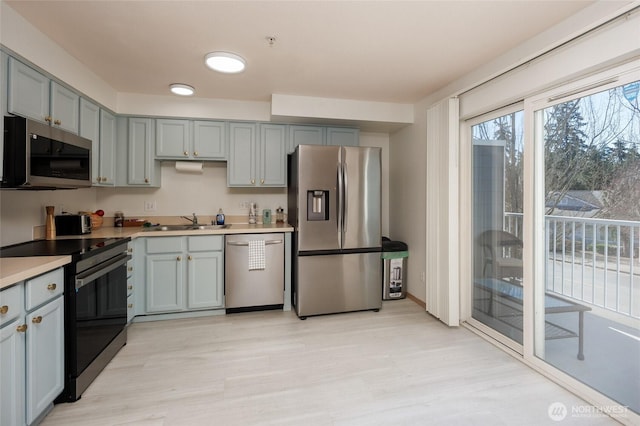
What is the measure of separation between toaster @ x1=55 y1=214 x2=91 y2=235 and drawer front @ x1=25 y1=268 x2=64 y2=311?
1153mm

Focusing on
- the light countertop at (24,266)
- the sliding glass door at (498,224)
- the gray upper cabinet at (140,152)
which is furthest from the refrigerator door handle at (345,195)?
the light countertop at (24,266)

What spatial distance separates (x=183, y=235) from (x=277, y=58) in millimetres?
1923

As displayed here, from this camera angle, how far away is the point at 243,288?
3.20m

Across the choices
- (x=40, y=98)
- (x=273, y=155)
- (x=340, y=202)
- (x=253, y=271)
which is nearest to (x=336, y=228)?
(x=340, y=202)

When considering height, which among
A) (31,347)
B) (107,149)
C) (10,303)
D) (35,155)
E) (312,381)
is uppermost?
(107,149)

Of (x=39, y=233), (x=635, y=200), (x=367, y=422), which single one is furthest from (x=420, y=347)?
(x=39, y=233)

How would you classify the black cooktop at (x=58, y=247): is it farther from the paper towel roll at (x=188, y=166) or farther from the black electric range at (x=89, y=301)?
the paper towel roll at (x=188, y=166)

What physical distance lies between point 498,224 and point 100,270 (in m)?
3.21

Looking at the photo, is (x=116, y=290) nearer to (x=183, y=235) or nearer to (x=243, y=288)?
(x=183, y=235)

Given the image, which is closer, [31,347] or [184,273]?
[31,347]

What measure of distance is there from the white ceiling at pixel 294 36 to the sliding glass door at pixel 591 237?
680 millimetres

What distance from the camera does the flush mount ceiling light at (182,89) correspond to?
295cm

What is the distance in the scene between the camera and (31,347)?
5.03 ft

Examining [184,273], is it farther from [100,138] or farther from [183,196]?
[100,138]
